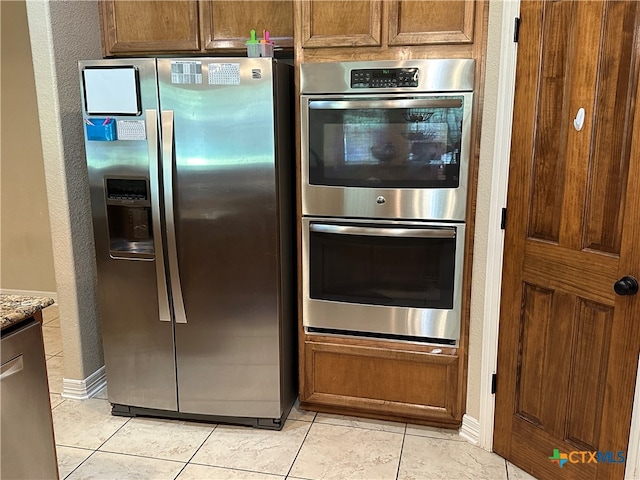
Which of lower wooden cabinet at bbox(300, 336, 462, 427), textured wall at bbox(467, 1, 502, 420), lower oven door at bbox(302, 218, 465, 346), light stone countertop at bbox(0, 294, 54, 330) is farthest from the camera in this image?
lower wooden cabinet at bbox(300, 336, 462, 427)

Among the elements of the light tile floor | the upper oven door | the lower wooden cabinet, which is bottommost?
the light tile floor

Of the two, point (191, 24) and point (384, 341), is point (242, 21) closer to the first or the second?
point (191, 24)

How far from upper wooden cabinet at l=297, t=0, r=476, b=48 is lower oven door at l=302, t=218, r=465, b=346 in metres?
0.79

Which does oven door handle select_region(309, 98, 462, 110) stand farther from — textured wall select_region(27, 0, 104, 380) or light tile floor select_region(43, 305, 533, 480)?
light tile floor select_region(43, 305, 533, 480)

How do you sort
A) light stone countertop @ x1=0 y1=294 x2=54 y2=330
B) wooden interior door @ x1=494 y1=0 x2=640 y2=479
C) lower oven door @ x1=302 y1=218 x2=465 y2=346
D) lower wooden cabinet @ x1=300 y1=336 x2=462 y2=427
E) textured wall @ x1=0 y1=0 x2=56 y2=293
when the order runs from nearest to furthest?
light stone countertop @ x1=0 y1=294 x2=54 y2=330 → wooden interior door @ x1=494 y1=0 x2=640 y2=479 → lower oven door @ x1=302 y1=218 x2=465 y2=346 → lower wooden cabinet @ x1=300 y1=336 x2=462 y2=427 → textured wall @ x1=0 y1=0 x2=56 y2=293

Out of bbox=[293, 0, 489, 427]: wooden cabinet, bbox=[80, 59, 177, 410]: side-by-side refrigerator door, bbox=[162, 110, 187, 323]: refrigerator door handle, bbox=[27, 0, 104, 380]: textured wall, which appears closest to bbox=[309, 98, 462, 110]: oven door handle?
bbox=[293, 0, 489, 427]: wooden cabinet

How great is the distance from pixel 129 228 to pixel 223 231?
473 mm

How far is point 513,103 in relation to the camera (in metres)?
2.04

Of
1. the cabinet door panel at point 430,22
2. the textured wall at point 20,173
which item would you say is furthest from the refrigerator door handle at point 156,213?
the textured wall at point 20,173

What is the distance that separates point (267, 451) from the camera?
92.9 inches

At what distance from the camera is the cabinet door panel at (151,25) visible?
2.62m

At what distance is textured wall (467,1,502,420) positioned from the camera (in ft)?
6.89

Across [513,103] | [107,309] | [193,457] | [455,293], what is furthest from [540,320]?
[107,309]

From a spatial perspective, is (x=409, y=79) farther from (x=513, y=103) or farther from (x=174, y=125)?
(x=174, y=125)
